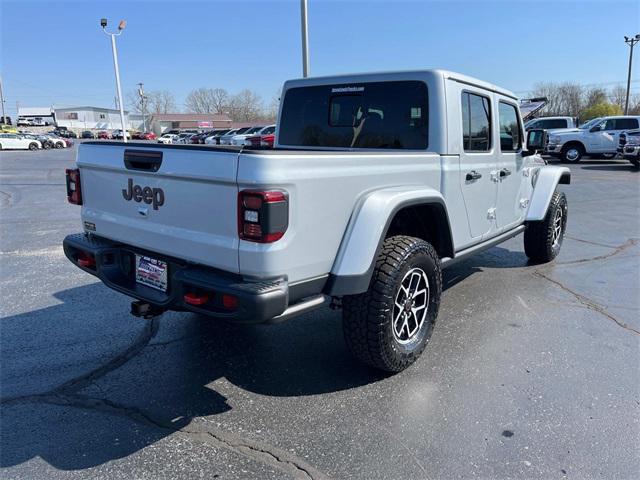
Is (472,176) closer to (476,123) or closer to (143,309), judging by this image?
(476,123)

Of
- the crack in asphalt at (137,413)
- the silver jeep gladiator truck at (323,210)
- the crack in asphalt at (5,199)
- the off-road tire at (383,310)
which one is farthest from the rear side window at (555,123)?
the crack in asphalt at (137,413)

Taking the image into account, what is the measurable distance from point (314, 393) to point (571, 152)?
21972 mm

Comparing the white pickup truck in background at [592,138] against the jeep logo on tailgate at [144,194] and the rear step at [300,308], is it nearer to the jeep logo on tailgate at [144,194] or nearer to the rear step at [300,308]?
the rear step at [300,308]

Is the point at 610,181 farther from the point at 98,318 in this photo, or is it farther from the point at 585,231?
the point at 98,318

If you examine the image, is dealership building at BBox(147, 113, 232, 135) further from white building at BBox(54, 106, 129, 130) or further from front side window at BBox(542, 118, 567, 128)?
front side window at BBox(542, 118, 567, 128)

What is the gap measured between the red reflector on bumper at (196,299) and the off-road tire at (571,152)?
2237cm

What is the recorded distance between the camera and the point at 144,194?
9.57 feet

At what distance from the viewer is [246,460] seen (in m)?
2.46

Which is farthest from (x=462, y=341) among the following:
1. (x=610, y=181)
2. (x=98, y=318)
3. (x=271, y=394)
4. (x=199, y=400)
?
(x=610, y=181)

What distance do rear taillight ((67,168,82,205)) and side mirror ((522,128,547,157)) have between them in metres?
4.28

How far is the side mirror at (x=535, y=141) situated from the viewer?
5059 millimetres

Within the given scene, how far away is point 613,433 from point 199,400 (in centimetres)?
244

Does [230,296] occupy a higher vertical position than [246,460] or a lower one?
higher

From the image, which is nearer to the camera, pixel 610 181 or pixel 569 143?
pixel 610 181
